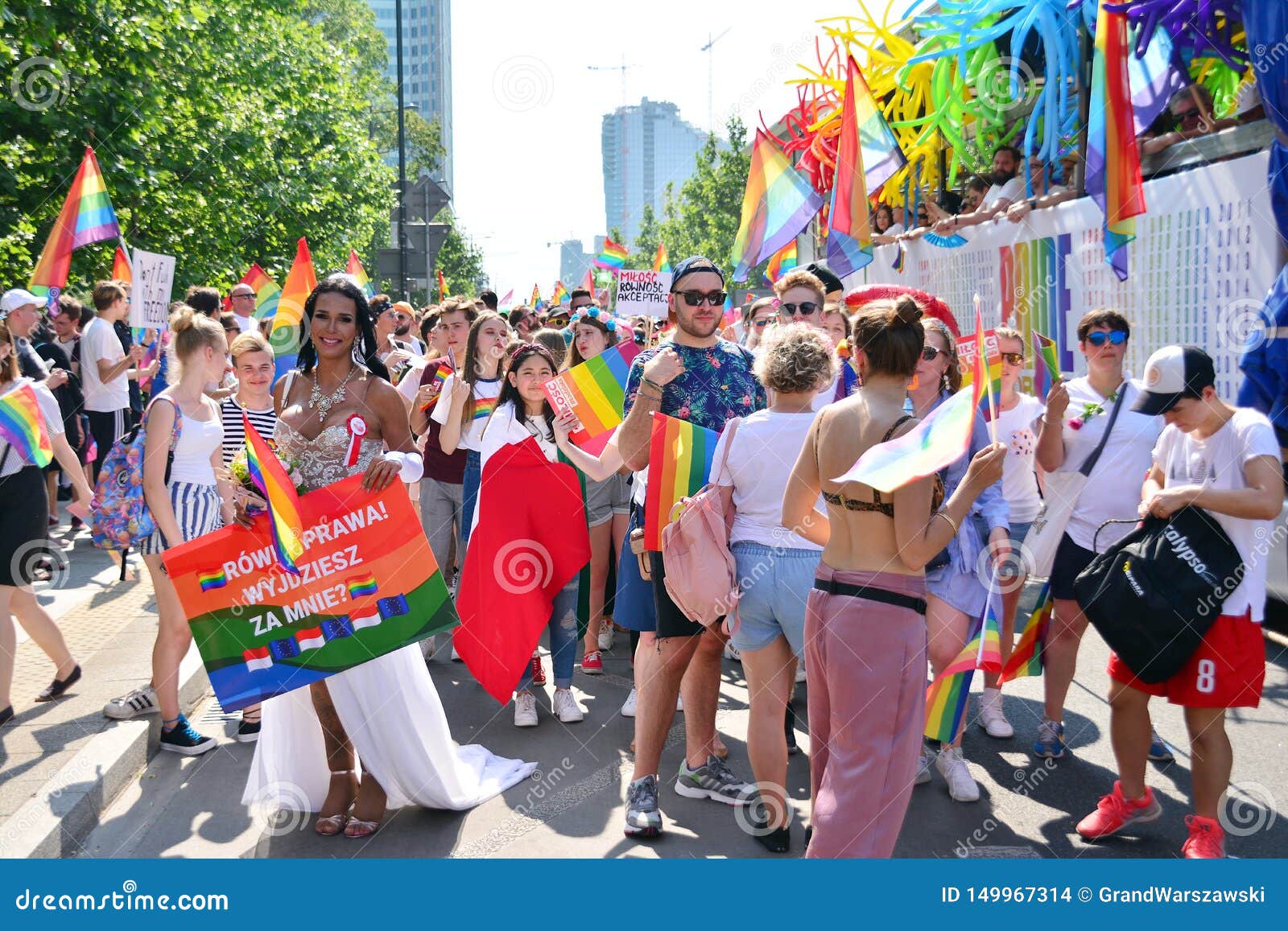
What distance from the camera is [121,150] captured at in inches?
562

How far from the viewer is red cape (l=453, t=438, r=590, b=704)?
231 inches

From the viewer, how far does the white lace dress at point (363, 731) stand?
440cm

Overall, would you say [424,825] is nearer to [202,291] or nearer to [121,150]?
[202,291]

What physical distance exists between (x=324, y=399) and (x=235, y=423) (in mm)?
1454

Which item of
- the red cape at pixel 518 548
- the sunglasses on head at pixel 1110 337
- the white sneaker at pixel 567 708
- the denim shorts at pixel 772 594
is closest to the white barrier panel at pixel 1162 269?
the sunglasses on head at pixel 1110 337

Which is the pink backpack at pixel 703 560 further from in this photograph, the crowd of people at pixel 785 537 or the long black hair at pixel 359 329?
the long black hair at pixel 359 329

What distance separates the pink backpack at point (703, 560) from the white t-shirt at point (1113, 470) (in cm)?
186

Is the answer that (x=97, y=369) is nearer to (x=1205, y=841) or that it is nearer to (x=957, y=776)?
(x=957, y=776)

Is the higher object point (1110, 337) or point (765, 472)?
point (1110, 337)

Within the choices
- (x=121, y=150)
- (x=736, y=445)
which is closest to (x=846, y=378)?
(x=736, y=445)

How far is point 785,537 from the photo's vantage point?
4020 mm

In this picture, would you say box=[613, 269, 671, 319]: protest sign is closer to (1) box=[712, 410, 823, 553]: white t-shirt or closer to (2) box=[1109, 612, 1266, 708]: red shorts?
(1) box=[712, 410, 823, 553]: white t-shirt

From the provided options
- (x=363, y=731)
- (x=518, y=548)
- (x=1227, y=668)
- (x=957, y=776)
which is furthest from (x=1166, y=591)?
(x=518, y=548)

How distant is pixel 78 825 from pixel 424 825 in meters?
1.28
